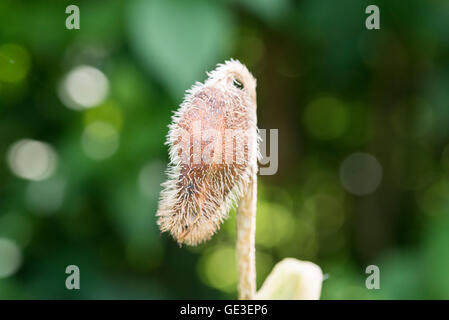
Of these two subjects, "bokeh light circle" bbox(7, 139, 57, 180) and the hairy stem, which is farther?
"bokeh light circle" bbox(7, 139, 57, 180)

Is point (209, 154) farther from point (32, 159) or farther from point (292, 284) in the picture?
point (32, 159)

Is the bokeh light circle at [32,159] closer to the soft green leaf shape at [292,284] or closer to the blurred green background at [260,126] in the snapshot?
the blurred green background at [260,126]

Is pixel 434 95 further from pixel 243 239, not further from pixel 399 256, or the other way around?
pixel 243 239

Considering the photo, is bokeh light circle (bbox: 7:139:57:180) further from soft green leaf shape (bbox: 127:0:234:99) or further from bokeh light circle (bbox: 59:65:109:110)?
soft green leaf shape (bbox: 127:0:234:99)

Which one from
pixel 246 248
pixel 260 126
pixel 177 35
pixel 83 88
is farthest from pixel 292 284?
pixel 83 88

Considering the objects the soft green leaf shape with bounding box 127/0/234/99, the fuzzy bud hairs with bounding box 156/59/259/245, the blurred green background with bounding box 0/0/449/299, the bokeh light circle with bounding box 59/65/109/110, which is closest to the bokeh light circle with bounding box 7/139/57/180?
the blurred green background with bounding box 0/0/449/299

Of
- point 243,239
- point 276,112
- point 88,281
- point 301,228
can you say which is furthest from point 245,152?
point 301,228
